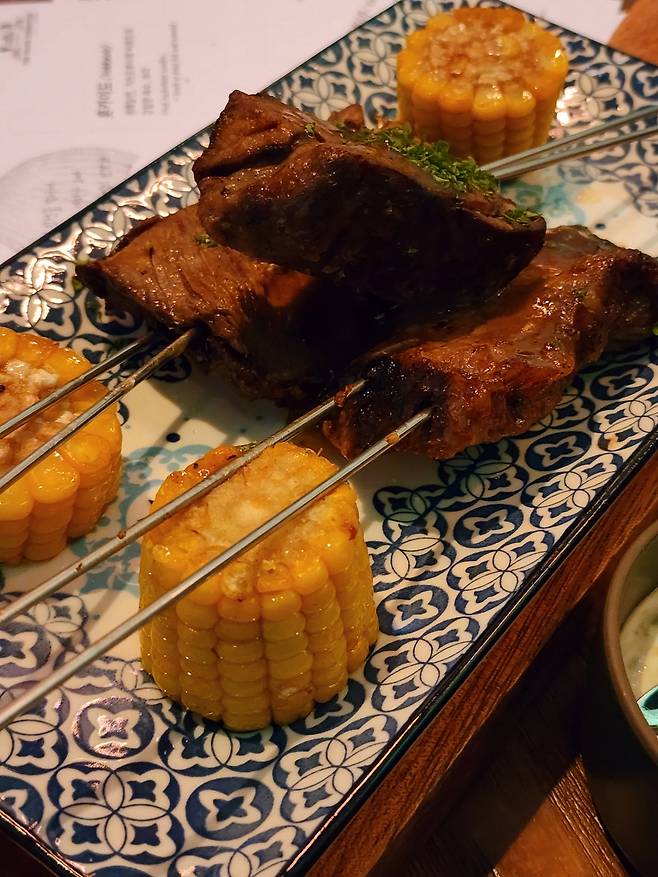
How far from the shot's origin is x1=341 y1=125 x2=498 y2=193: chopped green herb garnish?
8.36 feet

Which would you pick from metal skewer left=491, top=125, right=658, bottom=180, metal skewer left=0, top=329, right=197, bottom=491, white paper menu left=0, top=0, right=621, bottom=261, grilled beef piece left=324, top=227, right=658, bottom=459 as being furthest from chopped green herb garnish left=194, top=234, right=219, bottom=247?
white paper menu left=0, top=0, right=621, bottom=261

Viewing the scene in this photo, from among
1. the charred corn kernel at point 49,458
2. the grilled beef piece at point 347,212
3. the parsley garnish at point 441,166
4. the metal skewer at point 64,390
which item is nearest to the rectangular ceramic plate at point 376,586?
the charred corn kernel at point 49,458

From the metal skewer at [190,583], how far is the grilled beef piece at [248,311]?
0.43m

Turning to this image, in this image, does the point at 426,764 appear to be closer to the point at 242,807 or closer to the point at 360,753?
the point at 360,753

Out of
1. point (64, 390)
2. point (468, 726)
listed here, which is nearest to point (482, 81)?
point (64, 390)

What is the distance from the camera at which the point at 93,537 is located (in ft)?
8.50

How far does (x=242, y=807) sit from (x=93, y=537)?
954 millimetres

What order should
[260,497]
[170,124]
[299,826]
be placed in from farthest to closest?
1. [170,124]
2. [260,497]
3. [299,826]

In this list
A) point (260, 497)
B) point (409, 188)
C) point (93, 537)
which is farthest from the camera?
point (93, 537)

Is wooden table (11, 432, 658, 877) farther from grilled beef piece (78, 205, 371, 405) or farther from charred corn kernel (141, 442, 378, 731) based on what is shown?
grilled beef piece (78, 205, 371, 405)

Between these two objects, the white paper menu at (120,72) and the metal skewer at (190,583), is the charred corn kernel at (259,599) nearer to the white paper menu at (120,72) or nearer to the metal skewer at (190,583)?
the metal skewer at (190,583)

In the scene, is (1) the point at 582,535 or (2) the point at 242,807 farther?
(1) the point at 582,535

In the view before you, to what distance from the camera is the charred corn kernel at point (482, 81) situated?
11.3 ft

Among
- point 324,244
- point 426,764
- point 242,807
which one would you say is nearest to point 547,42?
point 324,244
